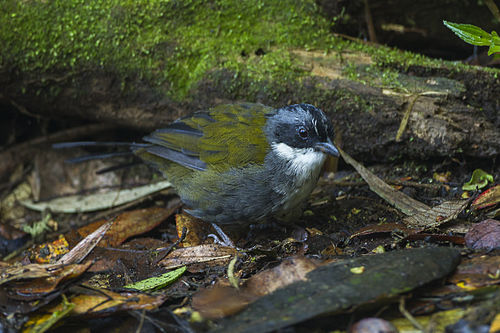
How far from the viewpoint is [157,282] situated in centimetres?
314

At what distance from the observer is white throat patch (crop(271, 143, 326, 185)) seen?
151 inches

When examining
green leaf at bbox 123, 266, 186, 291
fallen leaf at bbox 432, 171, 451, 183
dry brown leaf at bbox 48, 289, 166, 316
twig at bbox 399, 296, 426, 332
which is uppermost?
twig at bbox 399, 296, 426, 332

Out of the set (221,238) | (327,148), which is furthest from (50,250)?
(327,148)

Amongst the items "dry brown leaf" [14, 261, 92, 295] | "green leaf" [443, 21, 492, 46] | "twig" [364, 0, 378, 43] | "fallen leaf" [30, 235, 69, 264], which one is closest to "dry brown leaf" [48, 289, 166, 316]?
"dry brown leaf" [14, 261, 92, 295]

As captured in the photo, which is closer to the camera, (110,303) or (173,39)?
(110,303)

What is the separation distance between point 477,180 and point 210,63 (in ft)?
8.39

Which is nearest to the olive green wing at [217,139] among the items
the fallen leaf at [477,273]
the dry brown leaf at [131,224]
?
the dry brown leaf at [131,224]

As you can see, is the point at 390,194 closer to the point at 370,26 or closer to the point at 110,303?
the point at 370,26

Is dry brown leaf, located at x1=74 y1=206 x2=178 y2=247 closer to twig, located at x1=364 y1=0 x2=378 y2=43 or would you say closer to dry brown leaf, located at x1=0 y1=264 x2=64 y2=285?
dry brown leaf, located at x1=0 y1=264 x2=64 y2=285

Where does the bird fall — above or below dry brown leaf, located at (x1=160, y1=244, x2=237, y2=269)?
above

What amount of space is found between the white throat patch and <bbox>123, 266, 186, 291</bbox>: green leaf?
1.16 meters

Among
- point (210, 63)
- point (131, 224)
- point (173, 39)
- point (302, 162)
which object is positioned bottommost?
point (131, 224)

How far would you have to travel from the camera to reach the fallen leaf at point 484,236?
2.84m

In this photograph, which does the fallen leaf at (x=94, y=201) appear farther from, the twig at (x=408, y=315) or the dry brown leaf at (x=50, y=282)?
the twig at (x=408, y=315)
